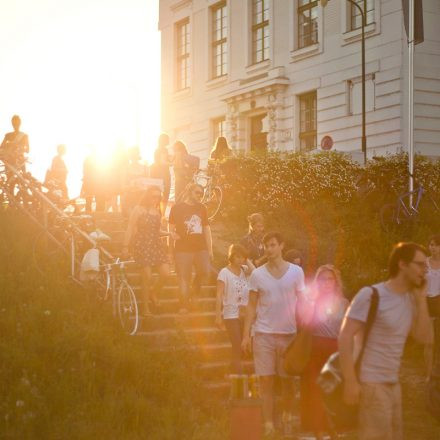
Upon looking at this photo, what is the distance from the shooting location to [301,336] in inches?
366

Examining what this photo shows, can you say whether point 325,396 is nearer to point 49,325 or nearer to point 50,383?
point 50,383

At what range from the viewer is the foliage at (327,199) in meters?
18.1

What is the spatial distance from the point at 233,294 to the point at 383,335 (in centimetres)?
501

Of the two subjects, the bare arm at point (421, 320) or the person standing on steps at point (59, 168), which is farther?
the person standing on steps at point (59, 168)

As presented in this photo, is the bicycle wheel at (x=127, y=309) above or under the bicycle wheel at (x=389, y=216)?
under

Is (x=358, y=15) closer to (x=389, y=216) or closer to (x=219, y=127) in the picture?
(x=219, y=127)

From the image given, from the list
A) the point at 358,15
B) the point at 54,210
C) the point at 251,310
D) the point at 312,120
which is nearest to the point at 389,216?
the point at 54,210

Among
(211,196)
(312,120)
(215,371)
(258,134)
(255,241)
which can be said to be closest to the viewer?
(215,371)

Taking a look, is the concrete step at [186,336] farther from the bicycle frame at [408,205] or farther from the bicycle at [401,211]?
the bicycle frame at [408,205]

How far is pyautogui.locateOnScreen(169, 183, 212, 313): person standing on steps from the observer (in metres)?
13.7

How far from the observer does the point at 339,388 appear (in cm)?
674

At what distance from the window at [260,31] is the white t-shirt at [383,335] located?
26530 millimetres

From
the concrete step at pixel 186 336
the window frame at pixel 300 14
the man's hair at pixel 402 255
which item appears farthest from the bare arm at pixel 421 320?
the window frame at pixel 300 14

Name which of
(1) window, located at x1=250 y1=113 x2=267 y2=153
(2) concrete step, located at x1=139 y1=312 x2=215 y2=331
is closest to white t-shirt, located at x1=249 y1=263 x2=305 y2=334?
(2) concrete step, located at x1=139 y1=312 x2=215 y2=331
